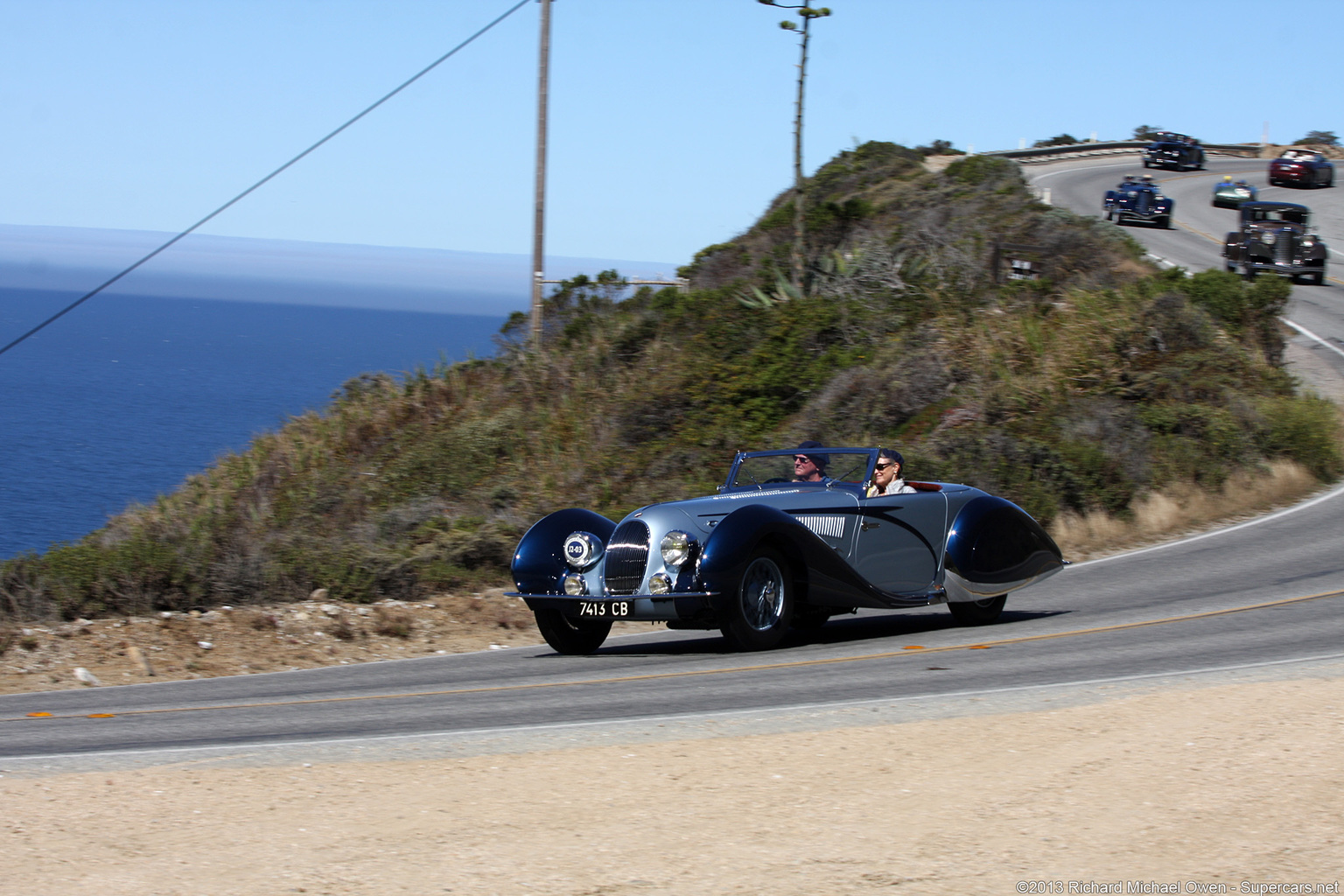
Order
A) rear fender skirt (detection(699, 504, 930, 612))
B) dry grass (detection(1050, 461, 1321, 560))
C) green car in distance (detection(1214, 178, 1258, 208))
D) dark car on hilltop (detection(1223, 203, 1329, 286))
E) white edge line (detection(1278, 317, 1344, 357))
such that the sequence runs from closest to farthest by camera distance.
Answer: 1. rear fender skirt (detection(699, 504, 930, 612))
2. dry grass (detection(1050, 461, 1321, 560))
3. white edge line (detection(1278, 317, 1344, 357))
4. dark car on hilltop (detection(1223, 203, 1329, 286))
5. green car in distance (detection(1214, 178, 1258, 208))

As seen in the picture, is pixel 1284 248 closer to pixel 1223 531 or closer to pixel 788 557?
pixel 1223 531

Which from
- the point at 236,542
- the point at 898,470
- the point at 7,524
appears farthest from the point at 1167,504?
the point at 7,524

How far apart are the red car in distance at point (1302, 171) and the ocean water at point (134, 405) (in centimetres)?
3813

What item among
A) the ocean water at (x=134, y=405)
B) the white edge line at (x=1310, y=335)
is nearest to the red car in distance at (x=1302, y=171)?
the white edge line at (x=1310, y=335)

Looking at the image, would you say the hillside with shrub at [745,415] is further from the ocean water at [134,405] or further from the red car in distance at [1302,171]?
the red car in distance at [1302,171]

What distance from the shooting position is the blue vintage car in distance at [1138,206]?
44000 millimetres

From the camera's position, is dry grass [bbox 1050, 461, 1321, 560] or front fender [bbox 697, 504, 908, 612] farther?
dry grass [bbox 1050, 461, 1321, 560]

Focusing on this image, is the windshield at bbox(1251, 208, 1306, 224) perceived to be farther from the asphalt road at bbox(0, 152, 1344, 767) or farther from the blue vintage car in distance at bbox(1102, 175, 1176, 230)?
the asphalt road at bbox(0, 152, 1344, 767)

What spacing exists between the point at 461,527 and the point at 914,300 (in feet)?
→ 44.4

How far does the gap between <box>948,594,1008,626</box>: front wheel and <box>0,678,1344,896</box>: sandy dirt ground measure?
4.38m

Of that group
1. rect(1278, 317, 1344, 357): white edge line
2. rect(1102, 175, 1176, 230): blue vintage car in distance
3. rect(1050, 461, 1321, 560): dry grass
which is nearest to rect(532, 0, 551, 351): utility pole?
rect(1050, 461, 1321, 560): dry grass

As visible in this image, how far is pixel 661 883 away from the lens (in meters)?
4.66

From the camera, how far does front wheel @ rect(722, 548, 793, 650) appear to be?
31.3ft

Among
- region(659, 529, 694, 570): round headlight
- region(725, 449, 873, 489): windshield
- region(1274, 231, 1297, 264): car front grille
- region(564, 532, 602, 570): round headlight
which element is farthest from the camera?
region(1274, 231, 1297, 264): car front grille
